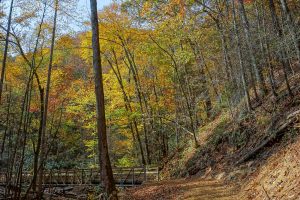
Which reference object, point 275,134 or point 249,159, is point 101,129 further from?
point 275,134

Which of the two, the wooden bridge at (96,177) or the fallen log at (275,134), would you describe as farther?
the wooden bridge at (96,177)

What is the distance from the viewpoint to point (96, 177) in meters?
20.3

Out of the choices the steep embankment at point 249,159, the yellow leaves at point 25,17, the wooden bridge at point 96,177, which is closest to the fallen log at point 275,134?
the steep embankment at point 249,159

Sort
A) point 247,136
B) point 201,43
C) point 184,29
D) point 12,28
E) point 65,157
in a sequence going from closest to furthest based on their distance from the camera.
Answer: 1. point 247,136
2. point 12,28
3. point 184,29
4. point 201,43
5. point 65,157

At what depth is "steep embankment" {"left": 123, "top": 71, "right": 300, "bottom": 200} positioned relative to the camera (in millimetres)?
6551

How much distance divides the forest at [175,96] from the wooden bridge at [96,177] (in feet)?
0.31

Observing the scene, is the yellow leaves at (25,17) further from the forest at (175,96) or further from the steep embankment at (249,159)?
the steep embankment at (249,159)

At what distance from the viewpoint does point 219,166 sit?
13188 mm

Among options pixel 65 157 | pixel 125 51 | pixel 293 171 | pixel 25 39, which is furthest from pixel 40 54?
pixel 65 157

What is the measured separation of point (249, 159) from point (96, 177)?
498 inches

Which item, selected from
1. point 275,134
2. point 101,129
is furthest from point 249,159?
point 101,129

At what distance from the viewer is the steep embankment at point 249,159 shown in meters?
6.55

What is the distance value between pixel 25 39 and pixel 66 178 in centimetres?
1010

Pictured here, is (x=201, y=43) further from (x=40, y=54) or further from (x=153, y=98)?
(x=40, y=54)
